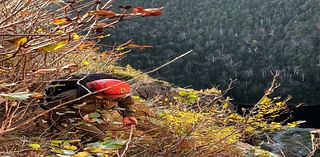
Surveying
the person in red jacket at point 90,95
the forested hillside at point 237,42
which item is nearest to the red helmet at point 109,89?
the person in red jacket at point 90,95

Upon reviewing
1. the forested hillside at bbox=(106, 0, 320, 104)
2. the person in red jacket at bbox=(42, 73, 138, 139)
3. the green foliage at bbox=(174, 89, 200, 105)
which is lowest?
the forested hillside at bbox=(106, 0, 320, 104)

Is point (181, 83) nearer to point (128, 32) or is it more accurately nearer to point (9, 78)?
point (128, 32)

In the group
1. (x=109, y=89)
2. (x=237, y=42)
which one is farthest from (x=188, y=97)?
(x=237, y=42)

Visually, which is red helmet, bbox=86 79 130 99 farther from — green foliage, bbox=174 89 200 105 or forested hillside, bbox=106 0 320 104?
forested hillside, bbox=106 0 320 104

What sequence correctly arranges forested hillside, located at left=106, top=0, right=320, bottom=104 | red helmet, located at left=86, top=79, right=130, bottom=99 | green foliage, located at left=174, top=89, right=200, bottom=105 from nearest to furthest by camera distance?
red helmet, located at left=86, top=79, right=130, bottom=99 → green foliage, located at left=174, top=89, right=200, bottom=105 → forested hillside, located at left=106, top=0, right=320, bottom=104

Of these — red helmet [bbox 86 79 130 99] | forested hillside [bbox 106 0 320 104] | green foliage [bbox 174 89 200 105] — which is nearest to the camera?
red helmet [bbox 86 79 130 99]

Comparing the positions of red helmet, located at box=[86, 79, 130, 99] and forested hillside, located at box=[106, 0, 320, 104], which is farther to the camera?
forested hillside, located at box=[106, 0, 320, 104]

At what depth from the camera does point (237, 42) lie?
18.9 metres

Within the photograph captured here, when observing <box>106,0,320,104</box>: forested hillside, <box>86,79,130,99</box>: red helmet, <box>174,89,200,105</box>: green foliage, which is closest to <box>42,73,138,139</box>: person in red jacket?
<box>86,79,130,99</box>: red helmet

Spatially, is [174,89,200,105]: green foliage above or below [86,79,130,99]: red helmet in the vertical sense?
below

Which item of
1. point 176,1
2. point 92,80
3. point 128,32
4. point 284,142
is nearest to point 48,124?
point 92,80

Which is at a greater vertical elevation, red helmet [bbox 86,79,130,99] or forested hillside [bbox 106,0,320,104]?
red helmet [bbox 86,79,130,99]

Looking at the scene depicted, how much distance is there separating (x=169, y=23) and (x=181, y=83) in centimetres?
317

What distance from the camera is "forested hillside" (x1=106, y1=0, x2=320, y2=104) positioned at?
696 inches
